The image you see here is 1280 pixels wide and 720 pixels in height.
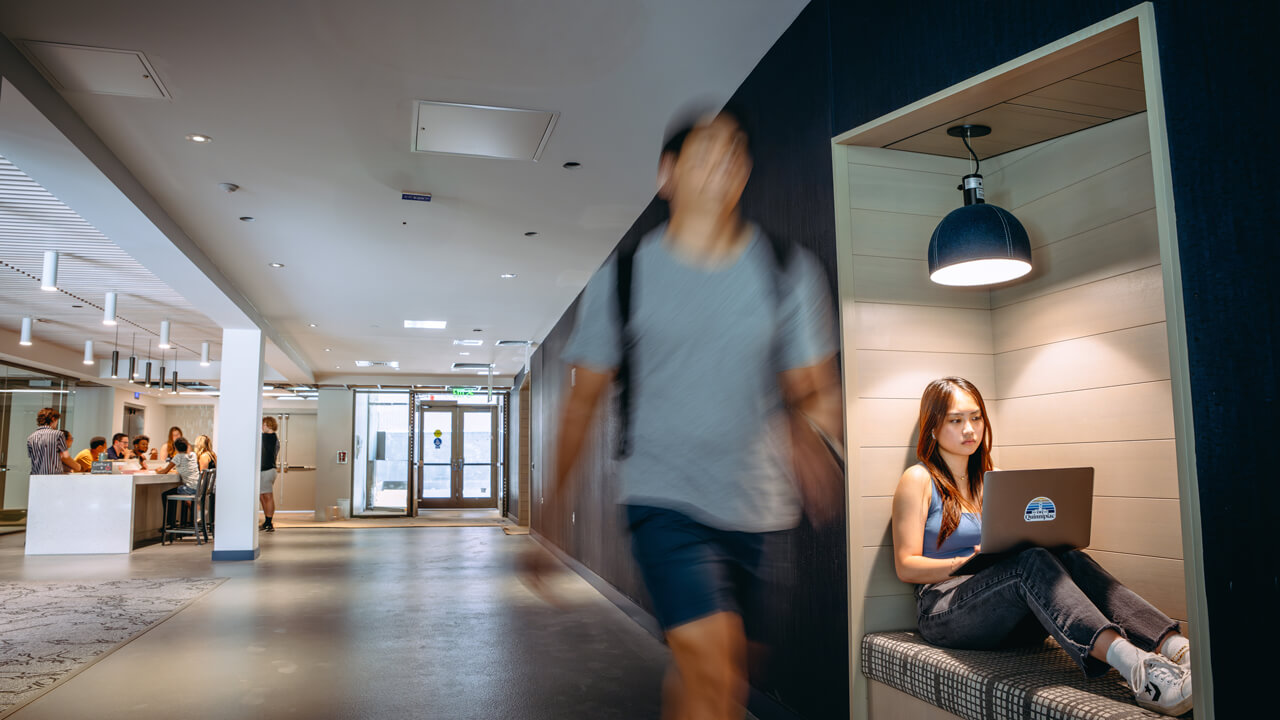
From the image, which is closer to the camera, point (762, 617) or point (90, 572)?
point (762, 617)

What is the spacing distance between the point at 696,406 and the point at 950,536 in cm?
134

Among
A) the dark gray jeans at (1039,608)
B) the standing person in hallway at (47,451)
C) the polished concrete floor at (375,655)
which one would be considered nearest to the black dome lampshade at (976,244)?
the dark gray jeans at (1039,608)

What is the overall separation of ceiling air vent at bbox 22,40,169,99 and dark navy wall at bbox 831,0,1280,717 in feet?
12.8

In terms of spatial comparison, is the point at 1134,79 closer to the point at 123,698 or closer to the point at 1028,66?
the point at 1028,66

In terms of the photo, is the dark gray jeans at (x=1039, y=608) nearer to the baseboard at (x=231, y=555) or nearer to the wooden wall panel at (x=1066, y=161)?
the wooden wall panel at (x=1066, y=161)

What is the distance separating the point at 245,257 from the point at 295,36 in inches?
164

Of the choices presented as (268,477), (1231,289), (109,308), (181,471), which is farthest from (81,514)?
(1231,289)

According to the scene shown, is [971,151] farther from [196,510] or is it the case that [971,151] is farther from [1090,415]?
[196,510]

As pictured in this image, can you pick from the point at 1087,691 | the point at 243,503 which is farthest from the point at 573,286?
the point at 1087,691

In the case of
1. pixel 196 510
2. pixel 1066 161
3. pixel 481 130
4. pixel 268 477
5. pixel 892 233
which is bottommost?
pixel 196 510

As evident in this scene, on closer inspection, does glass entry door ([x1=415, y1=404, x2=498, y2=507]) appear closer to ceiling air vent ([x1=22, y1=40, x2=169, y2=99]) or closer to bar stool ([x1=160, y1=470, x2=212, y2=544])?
bar stool ([x1=160, y1=470, x2=212, y2=544])

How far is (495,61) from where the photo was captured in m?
3.66

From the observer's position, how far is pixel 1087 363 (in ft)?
8.82

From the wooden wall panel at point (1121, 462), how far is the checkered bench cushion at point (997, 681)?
1.79 feet
